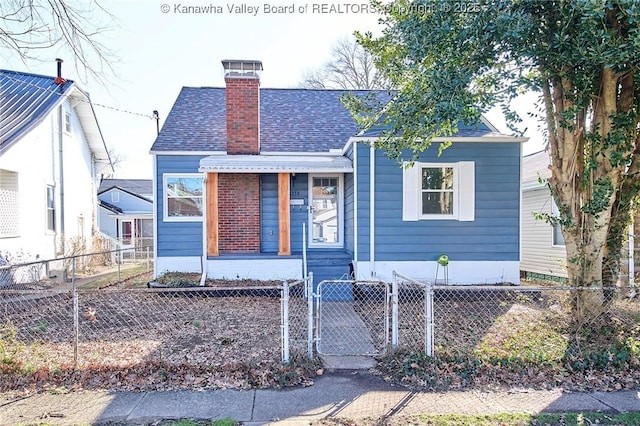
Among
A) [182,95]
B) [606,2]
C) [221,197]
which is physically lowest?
[221,197]

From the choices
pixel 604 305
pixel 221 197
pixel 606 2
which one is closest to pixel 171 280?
pixel 221 197

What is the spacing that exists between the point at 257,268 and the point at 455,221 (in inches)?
185

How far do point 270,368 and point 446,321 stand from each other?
3.36m

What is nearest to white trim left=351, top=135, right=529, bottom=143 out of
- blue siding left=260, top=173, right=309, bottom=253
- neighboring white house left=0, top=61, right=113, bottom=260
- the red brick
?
blue siding left=260, top=173, right=309, bottom=253

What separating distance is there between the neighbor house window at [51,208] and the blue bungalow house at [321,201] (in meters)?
4.99

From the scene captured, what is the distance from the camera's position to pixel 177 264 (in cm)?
1067

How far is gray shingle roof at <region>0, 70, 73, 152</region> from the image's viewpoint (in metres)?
11.1

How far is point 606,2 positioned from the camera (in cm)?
455

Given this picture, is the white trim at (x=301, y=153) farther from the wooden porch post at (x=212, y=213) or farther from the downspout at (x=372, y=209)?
the downspout at (x=372, y=209)

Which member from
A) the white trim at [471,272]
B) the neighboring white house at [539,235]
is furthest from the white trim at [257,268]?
the neighboring white house at [539,235]

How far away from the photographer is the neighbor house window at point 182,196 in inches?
427

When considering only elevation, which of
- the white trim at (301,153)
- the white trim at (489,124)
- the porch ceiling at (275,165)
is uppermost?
the white trim at (489,124)

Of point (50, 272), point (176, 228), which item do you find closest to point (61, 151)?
point (50, 272)

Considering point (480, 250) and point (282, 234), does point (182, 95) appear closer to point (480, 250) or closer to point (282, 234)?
point (282, 234)
